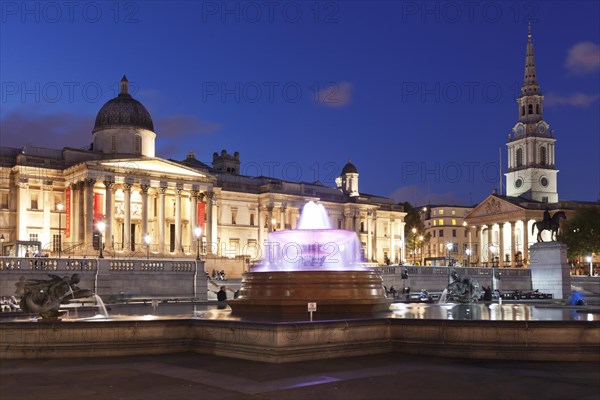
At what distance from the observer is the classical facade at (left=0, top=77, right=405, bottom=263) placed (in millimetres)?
66000

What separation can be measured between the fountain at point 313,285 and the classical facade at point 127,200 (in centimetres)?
3791

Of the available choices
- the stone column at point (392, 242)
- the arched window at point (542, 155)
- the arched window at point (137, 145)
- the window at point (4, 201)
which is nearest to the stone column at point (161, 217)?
the arched window at point (137, 145)

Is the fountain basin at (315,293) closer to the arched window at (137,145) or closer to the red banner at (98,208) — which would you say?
the red banner at (98,208)

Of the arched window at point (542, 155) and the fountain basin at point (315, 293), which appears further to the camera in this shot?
the arched window at point (542, 155)

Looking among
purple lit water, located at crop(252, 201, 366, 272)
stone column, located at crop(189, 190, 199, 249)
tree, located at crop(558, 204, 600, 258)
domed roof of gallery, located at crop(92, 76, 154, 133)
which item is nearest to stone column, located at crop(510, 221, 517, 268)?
tree, located at crop(558, 204, 600, 258)

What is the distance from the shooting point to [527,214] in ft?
361

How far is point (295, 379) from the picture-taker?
11211 millimetres

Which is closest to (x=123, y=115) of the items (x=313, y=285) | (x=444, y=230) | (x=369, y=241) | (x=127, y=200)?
(x=127, y=200)

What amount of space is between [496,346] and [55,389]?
8244 millimetres

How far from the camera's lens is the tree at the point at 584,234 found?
8512cm

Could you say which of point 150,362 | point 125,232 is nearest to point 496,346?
point 150,362

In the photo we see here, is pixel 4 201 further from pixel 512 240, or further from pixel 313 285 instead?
pixel 512 240

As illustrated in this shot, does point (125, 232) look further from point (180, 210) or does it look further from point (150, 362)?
point (150, 362)

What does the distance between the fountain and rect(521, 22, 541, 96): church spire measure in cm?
11479
